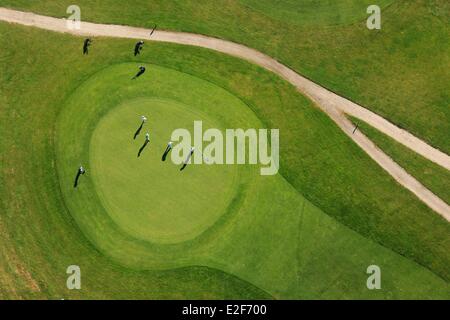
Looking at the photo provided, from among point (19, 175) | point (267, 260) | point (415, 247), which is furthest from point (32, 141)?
point (415, 247)

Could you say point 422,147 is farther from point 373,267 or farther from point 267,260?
point 267,260

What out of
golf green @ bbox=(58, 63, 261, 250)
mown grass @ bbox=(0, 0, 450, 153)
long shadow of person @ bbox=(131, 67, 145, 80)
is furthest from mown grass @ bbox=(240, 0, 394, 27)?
long shadow of person @ bbox=(131, 67, 145, 80)

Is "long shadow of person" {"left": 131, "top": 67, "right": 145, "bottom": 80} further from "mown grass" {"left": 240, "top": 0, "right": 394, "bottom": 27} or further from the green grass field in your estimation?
"mown grass" {"left": 240, "top": 0, "right": 394, "bottom": 27}

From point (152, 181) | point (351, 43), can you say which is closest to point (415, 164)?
point (351, 43)

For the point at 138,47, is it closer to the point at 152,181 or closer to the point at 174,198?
the point at 152,181
